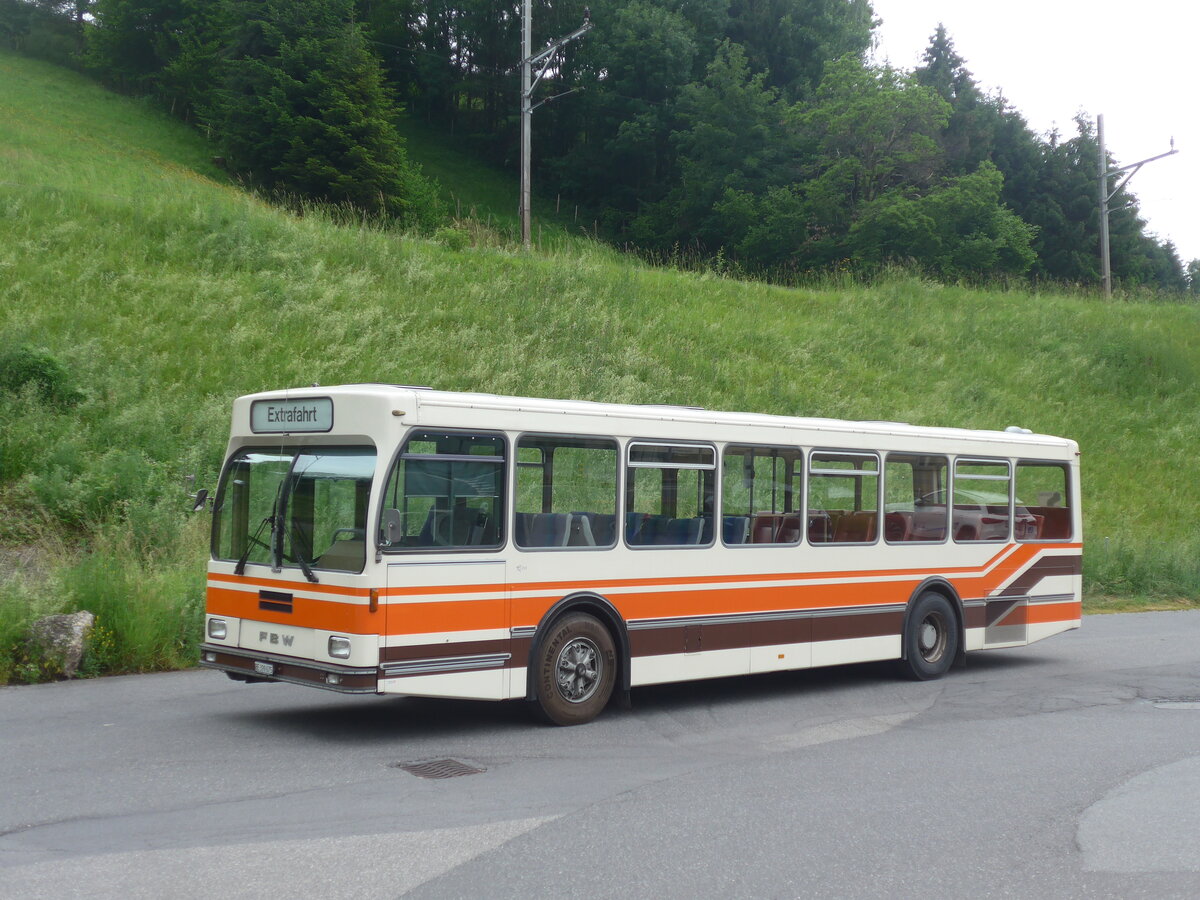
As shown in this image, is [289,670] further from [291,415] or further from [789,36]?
[789,36]

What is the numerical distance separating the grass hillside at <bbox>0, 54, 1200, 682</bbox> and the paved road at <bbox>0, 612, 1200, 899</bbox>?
3.31m

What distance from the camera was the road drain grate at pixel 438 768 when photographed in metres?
7.62

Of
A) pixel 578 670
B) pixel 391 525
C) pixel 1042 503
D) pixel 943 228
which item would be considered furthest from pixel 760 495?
pixel 943 228

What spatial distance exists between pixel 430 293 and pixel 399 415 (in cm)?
1906

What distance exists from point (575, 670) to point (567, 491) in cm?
146

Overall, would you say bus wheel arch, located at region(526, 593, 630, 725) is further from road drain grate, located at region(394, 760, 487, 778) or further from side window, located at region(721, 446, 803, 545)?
side window, located at region(721, 446, 803, 545)

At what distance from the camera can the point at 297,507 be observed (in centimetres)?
896

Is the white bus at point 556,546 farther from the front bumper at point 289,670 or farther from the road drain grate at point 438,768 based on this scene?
the road drain grate at point 438,768

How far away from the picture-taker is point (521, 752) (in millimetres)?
8352

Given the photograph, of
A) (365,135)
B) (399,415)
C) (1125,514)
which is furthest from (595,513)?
→ (365,135)

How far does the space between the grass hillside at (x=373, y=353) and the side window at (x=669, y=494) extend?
5073mm

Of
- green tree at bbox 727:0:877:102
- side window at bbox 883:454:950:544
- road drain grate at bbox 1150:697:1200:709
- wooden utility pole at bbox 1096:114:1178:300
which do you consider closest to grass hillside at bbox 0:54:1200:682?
wooden utility pole at bbox 1096:114:1178:300

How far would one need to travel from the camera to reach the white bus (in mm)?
8500

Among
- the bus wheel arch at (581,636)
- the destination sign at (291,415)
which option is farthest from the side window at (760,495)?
the destination sign at (291,415)
